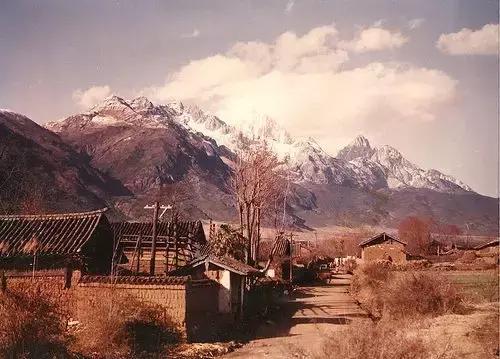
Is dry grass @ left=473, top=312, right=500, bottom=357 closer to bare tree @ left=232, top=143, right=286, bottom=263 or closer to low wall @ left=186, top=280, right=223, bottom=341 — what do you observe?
low wall @ left=186, top=280, right=223, bottom=341

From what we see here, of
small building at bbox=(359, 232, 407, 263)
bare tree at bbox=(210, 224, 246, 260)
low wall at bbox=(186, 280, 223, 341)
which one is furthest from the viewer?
small building at bbox=(359, 232, 407, 263)

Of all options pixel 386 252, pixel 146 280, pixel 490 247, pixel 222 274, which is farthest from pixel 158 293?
pixel 490 247

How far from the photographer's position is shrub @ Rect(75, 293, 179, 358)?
15422 millimetres

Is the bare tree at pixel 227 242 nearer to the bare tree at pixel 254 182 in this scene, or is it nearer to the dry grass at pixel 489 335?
the bare tree at pixel 254 182

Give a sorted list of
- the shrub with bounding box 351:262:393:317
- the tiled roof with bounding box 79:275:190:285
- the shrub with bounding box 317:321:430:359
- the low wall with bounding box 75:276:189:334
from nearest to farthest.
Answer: the shrub with bounding box 317:321:430:359, the low wall with bounding box 75:276:189:334, the tiled roof with bounding box 79:275:190:285, the shrub with bounding box 351:262:393:317

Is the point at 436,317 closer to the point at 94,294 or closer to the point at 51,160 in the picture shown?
the point at 94,294

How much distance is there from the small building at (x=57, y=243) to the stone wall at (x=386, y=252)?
153 feet

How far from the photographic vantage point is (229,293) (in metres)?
22.6

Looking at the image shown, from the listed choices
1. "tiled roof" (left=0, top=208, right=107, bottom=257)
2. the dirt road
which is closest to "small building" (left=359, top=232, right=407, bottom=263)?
the dirt road

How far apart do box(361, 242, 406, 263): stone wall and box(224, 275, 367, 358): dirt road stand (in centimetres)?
2644

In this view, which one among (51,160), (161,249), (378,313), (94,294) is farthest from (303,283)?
(51,160)

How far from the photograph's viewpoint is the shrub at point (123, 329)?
15.4 m

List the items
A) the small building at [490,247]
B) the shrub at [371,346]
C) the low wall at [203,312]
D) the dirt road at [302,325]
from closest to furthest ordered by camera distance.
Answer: the shrub at [371,346] → the dirt road at [302,325] → the low wall at [203,312] → the small building at [490,247]

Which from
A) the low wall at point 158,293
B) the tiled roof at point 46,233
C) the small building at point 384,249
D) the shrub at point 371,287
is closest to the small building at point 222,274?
the low wall at point 158,293
